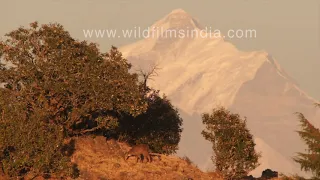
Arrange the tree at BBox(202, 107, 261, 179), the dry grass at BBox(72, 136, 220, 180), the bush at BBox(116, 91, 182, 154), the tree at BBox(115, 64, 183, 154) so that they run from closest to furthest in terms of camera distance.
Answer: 1. the dry grass at BBox(72, 136, 220, 180)
2. the tree at BBox(202, 107, 261, 179)
3. the tree at BBox(115, 64, 183, 154)
4. the bush at BBox(116, 91, 182, 154)

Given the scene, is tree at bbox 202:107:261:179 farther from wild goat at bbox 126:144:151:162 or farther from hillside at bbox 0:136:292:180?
wild goat at bbox 126:144:151:162

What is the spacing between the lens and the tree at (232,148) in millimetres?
50562

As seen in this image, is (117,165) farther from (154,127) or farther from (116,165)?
(154,127)

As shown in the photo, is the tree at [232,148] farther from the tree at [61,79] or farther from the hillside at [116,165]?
the tree at [61,79]

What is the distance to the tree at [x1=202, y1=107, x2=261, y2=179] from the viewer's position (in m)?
50.6

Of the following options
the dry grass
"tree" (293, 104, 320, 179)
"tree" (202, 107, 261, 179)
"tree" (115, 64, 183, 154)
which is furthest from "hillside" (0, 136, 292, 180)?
"tree" (293, 104, 320, 179)

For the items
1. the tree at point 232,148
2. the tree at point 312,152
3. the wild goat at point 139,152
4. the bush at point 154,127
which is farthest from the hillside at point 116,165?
the tree at point 312,152

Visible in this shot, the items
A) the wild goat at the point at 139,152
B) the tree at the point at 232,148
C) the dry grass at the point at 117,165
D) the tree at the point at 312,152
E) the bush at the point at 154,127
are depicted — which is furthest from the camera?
the bush at the point at 154,127

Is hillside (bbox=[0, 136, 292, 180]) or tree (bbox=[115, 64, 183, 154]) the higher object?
tree (bbox=[115, 64, 183, 154])

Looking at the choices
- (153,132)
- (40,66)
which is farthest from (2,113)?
(153,132)

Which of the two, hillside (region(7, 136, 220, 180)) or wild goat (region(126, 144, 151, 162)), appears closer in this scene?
hillside (region(7, 136, 220, 180))

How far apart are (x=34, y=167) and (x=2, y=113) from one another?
540 cm

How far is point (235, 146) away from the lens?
50.8m

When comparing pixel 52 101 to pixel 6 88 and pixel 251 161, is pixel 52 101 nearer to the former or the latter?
pixel 6 88
